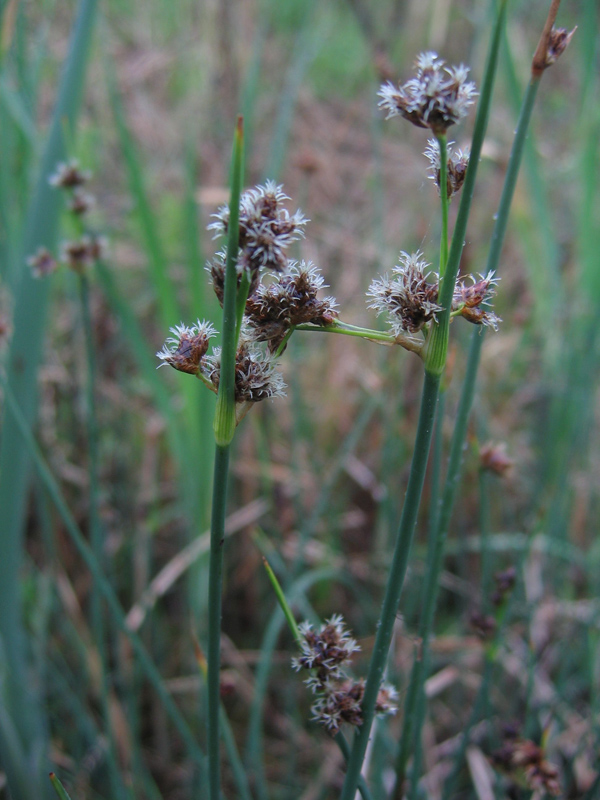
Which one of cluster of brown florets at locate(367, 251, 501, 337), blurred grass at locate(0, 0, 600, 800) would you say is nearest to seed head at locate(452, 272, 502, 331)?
cluster of brown florets at locate(367, 251, 501, 337)

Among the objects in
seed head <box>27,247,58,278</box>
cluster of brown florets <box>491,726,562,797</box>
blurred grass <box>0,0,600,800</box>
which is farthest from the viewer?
blurred grass <box>0,0,600,800</box>

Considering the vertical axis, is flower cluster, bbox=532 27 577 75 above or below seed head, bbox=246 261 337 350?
above

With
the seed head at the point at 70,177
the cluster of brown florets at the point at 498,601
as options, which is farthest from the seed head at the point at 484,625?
the seed head at the point at 70,177

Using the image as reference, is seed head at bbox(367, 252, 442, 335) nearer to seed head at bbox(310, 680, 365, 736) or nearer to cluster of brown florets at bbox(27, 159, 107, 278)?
seed head at bbox(310, 680, 365, 736)

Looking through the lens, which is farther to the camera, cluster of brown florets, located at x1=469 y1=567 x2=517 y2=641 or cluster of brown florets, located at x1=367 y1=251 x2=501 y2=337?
cluster of brown florets, located at x1=469 y1=567 x2=517 y2=641

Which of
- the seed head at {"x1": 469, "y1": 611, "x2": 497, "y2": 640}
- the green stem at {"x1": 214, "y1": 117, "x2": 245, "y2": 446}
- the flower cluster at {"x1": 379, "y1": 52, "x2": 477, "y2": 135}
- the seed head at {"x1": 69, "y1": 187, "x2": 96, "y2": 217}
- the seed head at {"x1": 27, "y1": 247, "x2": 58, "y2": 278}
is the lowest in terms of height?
the seed head at {"x1": 469, "y1": 611, "x2": 497, "y2": 640}

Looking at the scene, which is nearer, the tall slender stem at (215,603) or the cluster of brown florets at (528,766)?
the tall slender stem at (215,603)

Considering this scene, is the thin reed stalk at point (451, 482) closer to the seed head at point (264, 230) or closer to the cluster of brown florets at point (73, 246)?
the seed head at point (264, 230)

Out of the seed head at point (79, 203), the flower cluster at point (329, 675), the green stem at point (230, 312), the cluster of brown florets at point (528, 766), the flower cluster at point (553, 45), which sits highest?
the seed head at point (79, 203)
